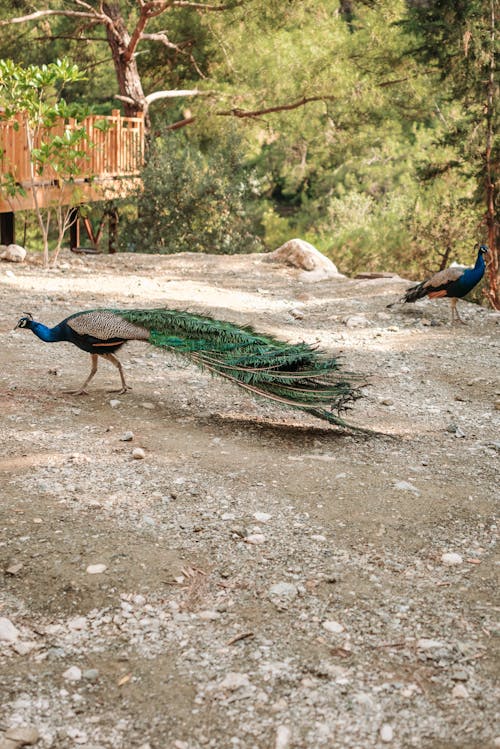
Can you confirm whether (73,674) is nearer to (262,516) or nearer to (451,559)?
(262,516)

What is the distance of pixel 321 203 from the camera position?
26.9 m

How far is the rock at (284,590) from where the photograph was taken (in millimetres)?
3205

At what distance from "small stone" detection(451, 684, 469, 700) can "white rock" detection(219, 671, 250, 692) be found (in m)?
0.64

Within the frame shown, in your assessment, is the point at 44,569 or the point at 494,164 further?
the point at 494,164

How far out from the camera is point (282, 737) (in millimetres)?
2449

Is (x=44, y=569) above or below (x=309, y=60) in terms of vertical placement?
below

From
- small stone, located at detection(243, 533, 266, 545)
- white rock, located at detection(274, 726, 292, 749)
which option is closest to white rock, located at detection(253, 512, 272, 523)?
small stone, located at detection(243, 533, 266, 545)

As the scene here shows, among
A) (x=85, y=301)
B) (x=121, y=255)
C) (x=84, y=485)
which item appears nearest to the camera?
(x=84, y=485)

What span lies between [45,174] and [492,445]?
30.4 feet

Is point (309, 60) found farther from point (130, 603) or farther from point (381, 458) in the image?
point (130, 603)

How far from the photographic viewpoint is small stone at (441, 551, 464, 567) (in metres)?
3.51

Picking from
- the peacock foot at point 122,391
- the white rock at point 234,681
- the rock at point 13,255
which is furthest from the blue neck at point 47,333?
the rock at point 13,255

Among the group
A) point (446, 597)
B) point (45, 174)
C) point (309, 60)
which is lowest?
point (446, 597)

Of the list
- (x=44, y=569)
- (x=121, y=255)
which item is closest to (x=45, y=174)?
(x=121, y=255)
